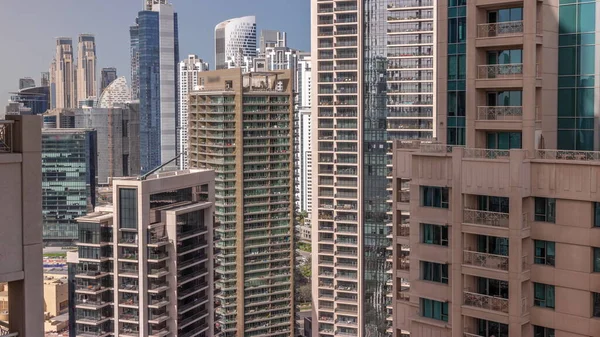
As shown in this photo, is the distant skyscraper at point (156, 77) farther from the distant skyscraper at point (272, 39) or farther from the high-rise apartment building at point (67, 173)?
the high-rise apartment building at point (67, 173)

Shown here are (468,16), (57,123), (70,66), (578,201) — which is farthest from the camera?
(70,66)

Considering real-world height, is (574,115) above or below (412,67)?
below

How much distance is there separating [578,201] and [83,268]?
9317 mm

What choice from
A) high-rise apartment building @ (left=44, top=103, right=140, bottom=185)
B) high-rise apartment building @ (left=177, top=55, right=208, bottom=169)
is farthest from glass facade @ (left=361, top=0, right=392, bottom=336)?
high-rise apartment building @ (left=177, top=55, right=208, bottom=169)

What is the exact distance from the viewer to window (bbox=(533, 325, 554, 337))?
171 inches

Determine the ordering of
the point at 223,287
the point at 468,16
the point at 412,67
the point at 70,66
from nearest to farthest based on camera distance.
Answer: the point at 468,16 < the point at 412,67 < the point at 223,287 < the point at 70,66

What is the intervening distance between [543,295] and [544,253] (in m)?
0.23

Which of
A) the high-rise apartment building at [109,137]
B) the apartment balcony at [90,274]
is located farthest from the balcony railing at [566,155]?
the high-rise apartment building at [109,137]

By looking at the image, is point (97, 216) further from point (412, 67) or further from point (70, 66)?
point (70, 66)

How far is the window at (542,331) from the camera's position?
14.2 feet

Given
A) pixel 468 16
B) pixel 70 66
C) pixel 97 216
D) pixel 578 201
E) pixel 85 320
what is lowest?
pixel 85 320

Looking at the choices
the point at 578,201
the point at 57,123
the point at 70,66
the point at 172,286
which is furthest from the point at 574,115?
the point at 70,66

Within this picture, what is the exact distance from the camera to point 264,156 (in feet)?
65.1

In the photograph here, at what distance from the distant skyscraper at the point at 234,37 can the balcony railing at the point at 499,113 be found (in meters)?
46.4
